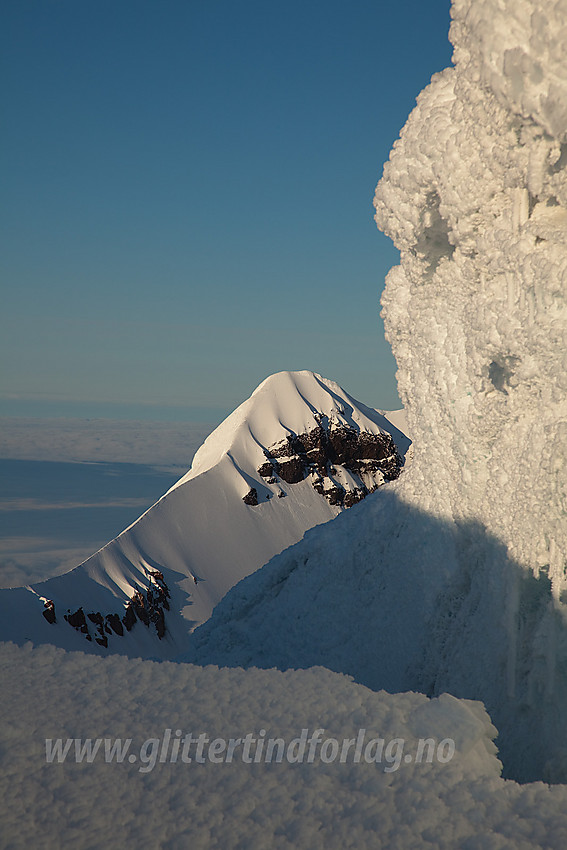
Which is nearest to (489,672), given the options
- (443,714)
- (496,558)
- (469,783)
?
(496,558)

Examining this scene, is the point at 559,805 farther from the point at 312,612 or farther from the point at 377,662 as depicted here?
the point at 312,612

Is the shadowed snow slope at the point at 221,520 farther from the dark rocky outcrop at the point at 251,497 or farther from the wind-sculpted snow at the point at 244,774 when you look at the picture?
the wind-sculpted snow at the point at 244,774

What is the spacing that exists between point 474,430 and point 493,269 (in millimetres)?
2354

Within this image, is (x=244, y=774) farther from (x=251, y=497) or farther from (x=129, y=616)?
(x=251, y=497)

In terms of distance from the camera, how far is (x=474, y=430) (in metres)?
10.4

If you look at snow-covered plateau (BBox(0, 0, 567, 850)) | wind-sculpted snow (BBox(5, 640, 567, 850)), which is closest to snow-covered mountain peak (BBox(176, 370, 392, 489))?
snow-covered plateau (BBox(0, 0, 567, 850))

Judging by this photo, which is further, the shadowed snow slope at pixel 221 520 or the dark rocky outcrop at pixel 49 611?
the shadowed snow slope at pixel 221 520

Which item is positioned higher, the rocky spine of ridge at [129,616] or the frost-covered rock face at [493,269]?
the frost-covered rock face at [493,269]

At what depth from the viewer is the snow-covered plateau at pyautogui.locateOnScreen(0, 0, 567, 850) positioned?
452cm

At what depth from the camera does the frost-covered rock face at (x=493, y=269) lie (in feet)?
26.7

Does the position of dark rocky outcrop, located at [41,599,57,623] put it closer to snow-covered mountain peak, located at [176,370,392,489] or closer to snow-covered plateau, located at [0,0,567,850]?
snow-covered mountain peak, located at [176,370,392,489]

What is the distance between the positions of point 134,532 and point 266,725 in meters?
51.2

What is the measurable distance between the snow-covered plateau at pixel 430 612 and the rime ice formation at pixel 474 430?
0.03 m

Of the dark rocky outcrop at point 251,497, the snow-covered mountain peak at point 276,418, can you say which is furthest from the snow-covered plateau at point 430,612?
the snow-covered mountain peak at point 276,418
